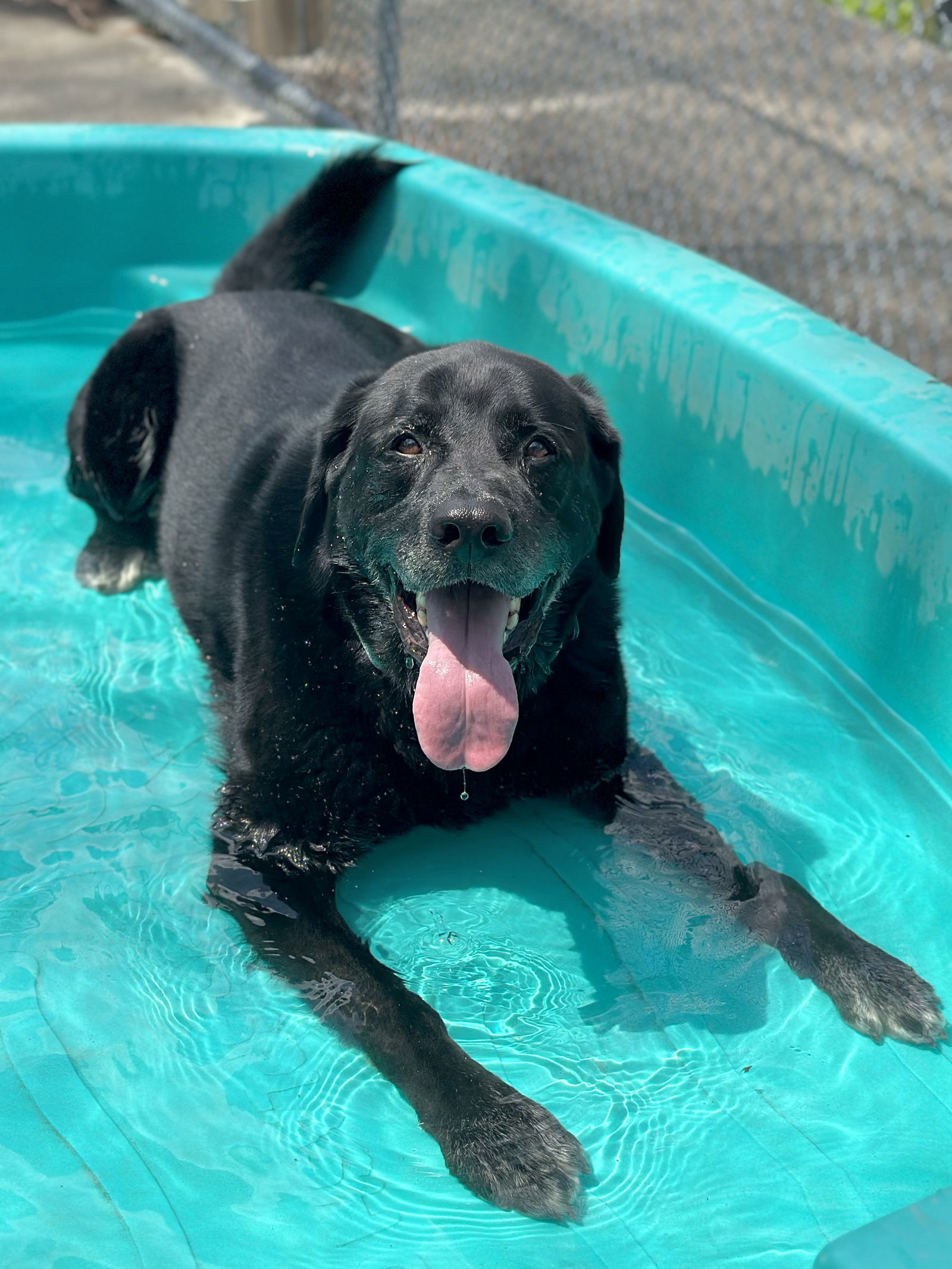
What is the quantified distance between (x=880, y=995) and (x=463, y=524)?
1187 mm

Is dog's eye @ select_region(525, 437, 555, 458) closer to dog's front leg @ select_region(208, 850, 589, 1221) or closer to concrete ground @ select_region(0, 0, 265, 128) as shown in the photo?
dog's front leg @ select_region(208, 850, 589, 1221)

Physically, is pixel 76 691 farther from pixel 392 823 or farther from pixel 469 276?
pixel 469 276

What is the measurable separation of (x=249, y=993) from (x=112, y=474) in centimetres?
180

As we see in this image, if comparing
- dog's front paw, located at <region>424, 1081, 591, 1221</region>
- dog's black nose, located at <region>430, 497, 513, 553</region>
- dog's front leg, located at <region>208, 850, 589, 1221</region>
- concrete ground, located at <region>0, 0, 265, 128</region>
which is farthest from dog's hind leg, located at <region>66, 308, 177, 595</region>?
concrete ground, located at <region>0, 0, 265, 128</region>

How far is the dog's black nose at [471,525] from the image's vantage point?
2088mm

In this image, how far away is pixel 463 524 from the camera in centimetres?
209

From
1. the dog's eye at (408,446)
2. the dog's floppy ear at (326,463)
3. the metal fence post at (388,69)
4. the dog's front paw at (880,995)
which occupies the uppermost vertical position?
the metal fence post at (388,69)

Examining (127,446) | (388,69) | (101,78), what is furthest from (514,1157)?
(101,78)

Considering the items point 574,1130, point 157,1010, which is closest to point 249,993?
point 157,1010

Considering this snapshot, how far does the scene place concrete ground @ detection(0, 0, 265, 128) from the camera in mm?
6160

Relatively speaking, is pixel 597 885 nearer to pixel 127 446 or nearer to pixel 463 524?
pixel 463 524

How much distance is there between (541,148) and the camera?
6023mm

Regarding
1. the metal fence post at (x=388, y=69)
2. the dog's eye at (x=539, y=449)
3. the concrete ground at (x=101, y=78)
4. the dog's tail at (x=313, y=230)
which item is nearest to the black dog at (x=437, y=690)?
the dog's eye at (x=539, y=449)

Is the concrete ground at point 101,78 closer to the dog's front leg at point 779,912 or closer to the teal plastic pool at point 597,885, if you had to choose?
the teal plastic pool at point 597,885
